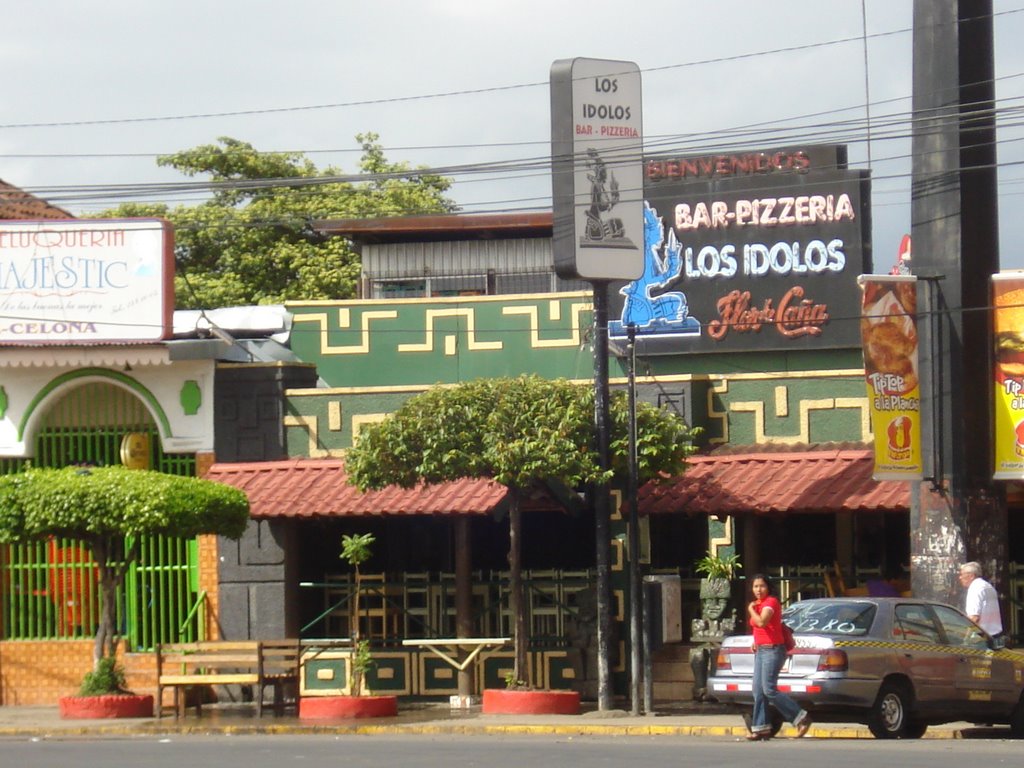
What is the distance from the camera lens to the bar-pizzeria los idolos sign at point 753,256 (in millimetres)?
25828

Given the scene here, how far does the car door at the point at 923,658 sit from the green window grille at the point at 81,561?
448 inches

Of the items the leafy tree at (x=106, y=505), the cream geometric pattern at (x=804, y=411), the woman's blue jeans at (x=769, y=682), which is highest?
the cream geometric pattern at (x=804, y=411)

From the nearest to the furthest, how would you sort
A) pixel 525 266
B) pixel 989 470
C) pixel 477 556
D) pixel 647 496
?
pixel 989 470 < pixel 647 496 < pixel 477 556 < pixel 525 266

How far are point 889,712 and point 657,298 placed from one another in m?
10.2

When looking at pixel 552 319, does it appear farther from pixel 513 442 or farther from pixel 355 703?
pixel 355 703

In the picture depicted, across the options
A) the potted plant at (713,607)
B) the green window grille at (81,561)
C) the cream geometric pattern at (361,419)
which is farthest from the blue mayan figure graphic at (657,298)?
the green window grille at (81,561)

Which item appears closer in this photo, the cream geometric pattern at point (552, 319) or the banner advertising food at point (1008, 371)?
the banner advertising food at point (1008, 371)

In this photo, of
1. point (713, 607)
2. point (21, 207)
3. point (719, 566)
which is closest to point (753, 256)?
point (719, 566)

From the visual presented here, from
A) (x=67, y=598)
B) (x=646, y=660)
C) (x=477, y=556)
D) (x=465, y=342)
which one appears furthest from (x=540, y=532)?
(x=67, y=598)

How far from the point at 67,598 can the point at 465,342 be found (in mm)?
6647

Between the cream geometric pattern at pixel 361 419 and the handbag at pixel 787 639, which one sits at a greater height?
the cream geometric pattern at pixel 361 419

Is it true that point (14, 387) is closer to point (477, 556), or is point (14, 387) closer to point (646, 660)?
point (477, 556)

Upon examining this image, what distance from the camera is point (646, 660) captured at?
21.1 metres

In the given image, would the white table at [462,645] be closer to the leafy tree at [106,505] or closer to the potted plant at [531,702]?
the potted plant at [531,702]
